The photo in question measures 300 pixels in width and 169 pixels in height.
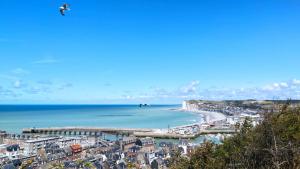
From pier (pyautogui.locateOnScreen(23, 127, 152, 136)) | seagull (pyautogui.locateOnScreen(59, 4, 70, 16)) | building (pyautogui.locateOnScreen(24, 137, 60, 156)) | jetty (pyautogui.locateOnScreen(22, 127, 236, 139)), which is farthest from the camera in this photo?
pier (pyautogui.locateOnScreen(23, 127, 152, 136))

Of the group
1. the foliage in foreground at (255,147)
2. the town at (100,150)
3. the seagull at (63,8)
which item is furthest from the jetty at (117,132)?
the seagull at (63,8)

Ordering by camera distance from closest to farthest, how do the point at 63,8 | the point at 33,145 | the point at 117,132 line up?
the point at 63,8 → the point at 33,145 → the point at 117,132

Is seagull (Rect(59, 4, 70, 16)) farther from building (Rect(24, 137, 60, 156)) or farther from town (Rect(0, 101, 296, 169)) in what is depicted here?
building (Rect(24, 137, 60, 156))

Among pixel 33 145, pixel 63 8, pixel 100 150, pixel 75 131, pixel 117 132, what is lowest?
pixel 75 131

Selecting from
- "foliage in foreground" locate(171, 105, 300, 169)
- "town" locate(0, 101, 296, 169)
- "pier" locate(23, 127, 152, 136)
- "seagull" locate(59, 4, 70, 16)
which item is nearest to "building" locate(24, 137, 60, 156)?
"town" locate(0, 101, 296, 169)

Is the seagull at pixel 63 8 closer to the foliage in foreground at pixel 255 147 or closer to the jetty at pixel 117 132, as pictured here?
the foliage in foreground at pixel 255 147

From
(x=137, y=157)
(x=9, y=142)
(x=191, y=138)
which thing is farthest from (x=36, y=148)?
(x=191, y=138)

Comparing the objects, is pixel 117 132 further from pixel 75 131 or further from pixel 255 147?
pixel 255 147

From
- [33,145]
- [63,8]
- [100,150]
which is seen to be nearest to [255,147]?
[63,8]
